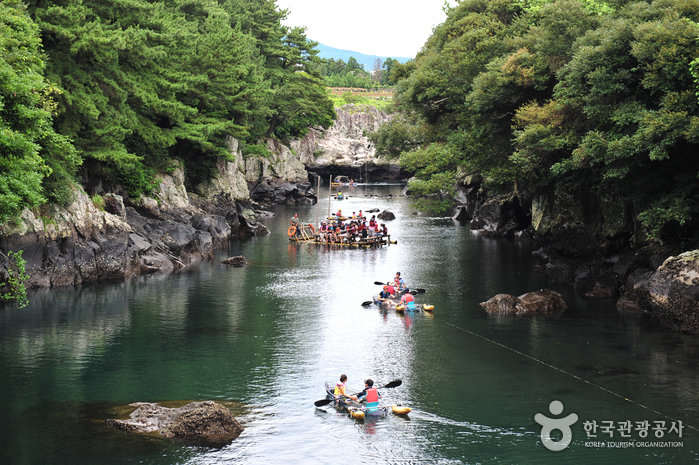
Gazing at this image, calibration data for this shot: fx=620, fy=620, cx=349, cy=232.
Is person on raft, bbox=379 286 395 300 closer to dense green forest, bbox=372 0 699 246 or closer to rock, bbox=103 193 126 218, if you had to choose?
dense green forest, bbox=372 0 699 246

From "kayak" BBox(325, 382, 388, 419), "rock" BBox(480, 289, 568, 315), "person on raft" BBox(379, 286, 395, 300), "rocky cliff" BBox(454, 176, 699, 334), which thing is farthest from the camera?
"person on raft" BBox(379, 286, 395, 300)

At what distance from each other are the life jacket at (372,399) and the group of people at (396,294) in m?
11.0

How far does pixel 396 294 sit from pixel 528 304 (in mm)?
5938

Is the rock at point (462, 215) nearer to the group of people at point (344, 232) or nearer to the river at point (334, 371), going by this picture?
the group of people at point (344, 232)

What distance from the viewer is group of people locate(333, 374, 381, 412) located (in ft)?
53.8

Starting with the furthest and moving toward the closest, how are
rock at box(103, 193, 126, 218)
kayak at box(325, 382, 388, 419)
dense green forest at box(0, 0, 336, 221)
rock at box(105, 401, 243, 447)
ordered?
rock at box(103, 193, 126, 218), dense green forest at box(0, 0, 336, 221), kayak at box(325, 382, 388, 419), rock at box(105, 401, 243, 447)

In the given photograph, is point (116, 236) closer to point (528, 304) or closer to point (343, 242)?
point (343, 242)

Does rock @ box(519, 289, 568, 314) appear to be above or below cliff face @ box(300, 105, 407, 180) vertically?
below

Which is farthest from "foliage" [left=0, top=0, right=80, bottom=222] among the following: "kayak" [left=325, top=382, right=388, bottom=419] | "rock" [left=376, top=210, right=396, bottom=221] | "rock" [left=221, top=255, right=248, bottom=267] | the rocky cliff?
"rock" [left=376, top=210, right=396, bottom=221]

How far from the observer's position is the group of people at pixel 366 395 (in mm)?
16406

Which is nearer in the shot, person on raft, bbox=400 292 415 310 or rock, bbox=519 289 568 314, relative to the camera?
rock, bbox=519 289 568 314

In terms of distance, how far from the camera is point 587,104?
2498cm

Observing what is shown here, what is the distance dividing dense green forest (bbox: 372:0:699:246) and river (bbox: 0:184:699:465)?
5.59m

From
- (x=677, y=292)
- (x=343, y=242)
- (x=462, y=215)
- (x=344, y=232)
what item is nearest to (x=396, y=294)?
(x=677, y=292)
